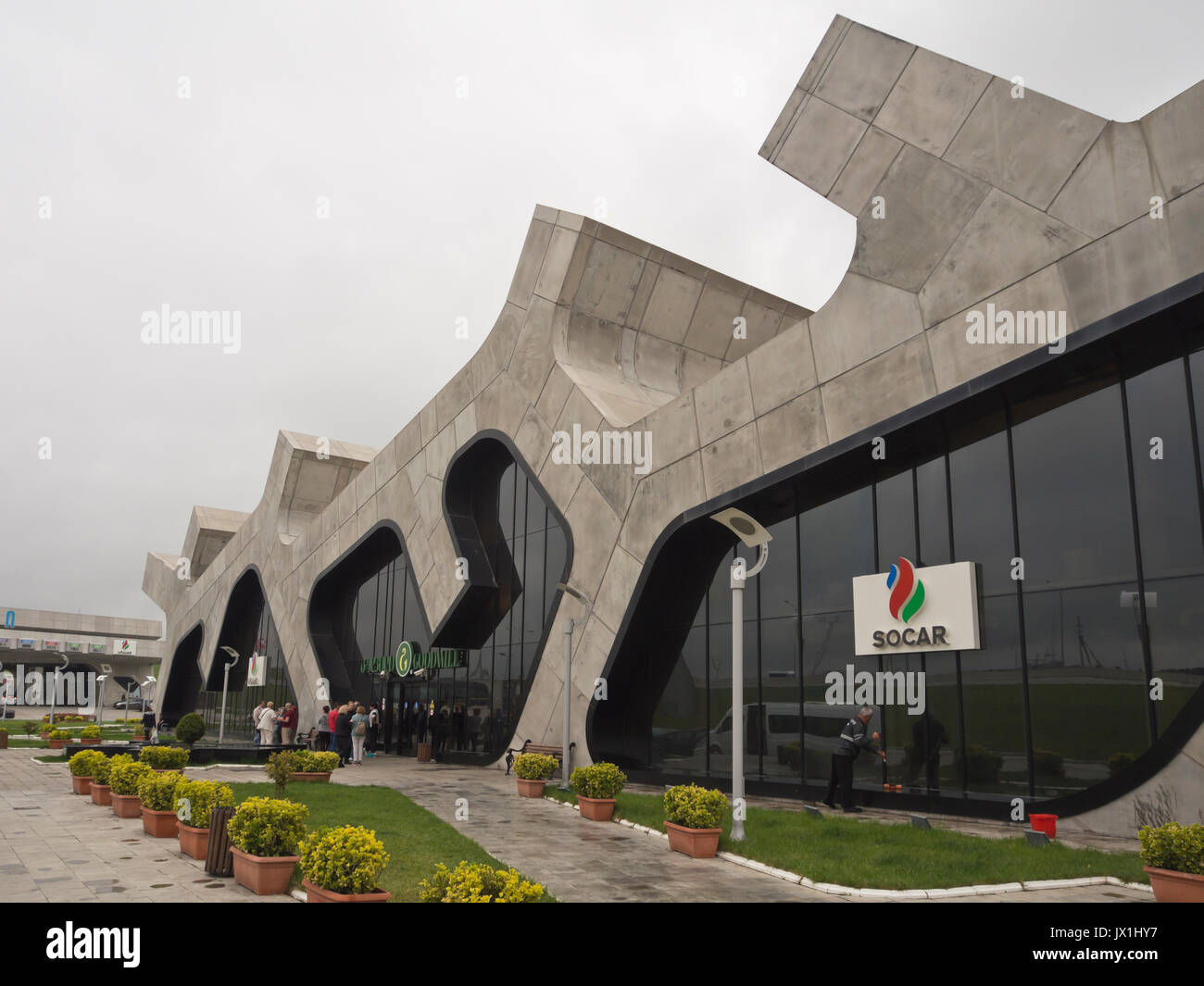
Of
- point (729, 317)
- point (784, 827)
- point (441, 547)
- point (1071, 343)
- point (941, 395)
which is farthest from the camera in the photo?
point (441, 547)

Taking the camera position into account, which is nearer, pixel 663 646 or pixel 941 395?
pixel 941 395

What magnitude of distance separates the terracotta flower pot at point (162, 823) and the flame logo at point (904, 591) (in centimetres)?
1141

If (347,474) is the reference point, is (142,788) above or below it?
below

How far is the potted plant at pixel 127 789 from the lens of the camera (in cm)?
1449

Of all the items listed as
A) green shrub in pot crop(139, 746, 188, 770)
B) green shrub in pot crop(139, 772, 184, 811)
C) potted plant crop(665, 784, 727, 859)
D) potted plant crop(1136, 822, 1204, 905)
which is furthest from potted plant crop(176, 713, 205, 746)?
potted plant crop(1136, 822, 1204, 905)

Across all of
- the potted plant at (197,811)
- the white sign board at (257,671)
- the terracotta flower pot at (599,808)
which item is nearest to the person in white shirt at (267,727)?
the white sign board at (257,671)

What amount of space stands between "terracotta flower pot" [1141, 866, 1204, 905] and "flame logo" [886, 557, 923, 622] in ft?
21.6

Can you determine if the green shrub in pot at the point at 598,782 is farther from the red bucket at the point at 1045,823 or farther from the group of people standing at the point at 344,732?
the group of people standing at the point at 344,732

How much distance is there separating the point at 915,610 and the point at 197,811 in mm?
10888

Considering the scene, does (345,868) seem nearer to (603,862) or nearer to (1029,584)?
(603,862)

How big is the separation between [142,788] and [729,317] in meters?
18.9
